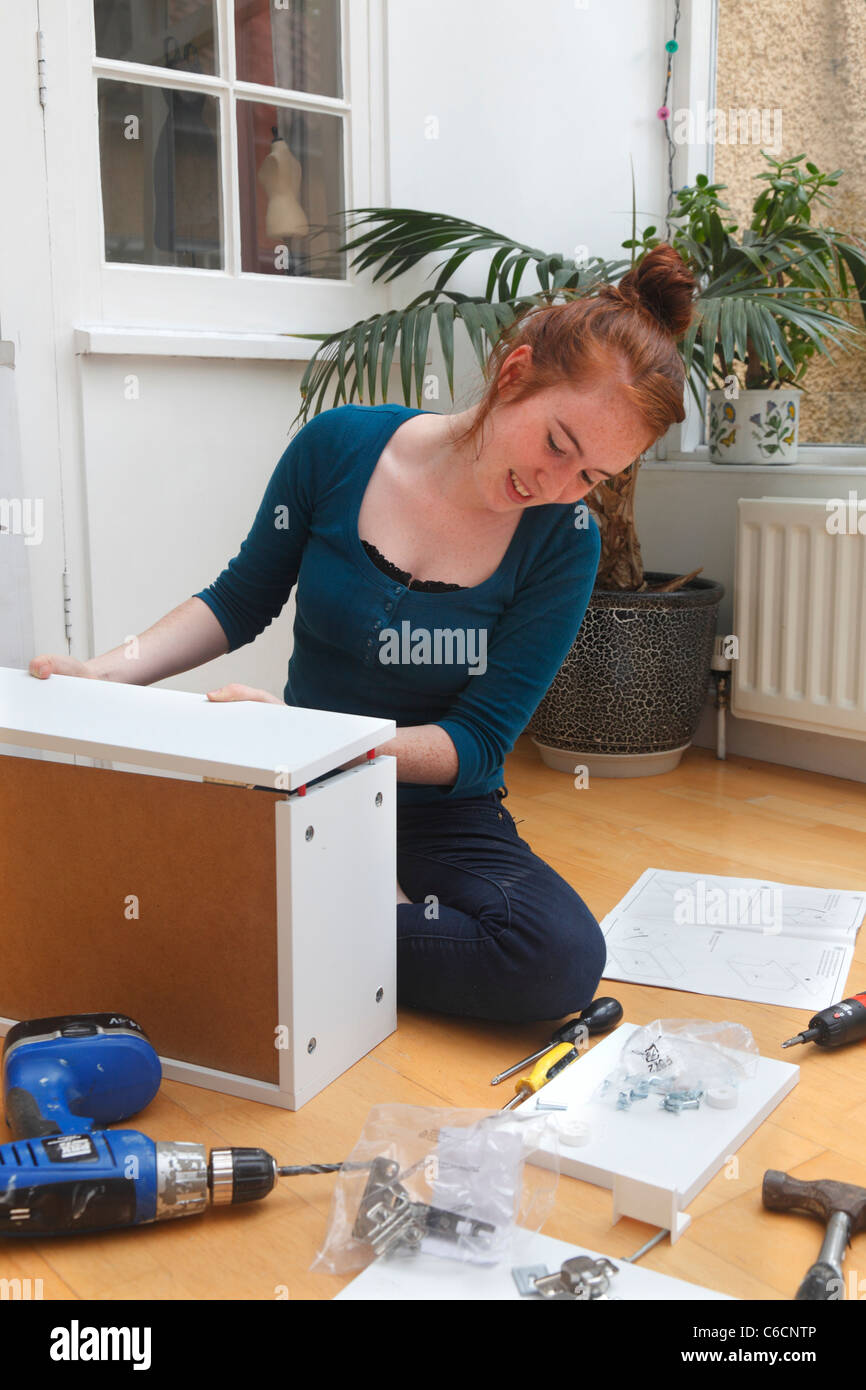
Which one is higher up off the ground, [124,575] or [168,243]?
[168,243]

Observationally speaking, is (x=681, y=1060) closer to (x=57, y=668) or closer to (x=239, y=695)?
(x=239, y=695)

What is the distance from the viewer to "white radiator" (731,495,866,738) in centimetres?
222

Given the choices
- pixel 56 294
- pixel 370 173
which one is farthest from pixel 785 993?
pixel 370 173

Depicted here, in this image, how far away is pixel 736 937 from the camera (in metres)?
1.61

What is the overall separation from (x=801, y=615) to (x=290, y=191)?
1.17 meters

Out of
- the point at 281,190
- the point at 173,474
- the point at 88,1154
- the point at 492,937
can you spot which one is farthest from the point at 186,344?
the point at 88,1154

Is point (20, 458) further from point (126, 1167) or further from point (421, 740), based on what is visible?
point (126, 1167)

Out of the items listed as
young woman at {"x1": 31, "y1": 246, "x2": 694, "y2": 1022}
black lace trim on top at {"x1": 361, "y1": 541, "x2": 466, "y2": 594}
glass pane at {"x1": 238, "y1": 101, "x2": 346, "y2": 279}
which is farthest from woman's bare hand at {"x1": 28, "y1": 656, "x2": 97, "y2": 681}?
glass pane at {"x1": 238, "y1": 101, "x2": 346, "y2": 279}

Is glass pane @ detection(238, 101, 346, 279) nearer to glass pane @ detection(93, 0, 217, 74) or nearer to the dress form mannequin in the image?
the dress form mannequin

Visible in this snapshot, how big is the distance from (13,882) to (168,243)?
1.20 meters

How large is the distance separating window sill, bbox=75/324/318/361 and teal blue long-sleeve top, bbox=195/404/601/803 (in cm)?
60

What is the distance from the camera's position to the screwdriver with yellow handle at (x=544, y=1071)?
1.18m

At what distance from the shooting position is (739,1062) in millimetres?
1234

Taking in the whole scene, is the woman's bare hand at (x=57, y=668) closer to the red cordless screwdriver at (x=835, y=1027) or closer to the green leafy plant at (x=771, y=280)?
the red cordless screwdriver at (x=835, y=1027)
